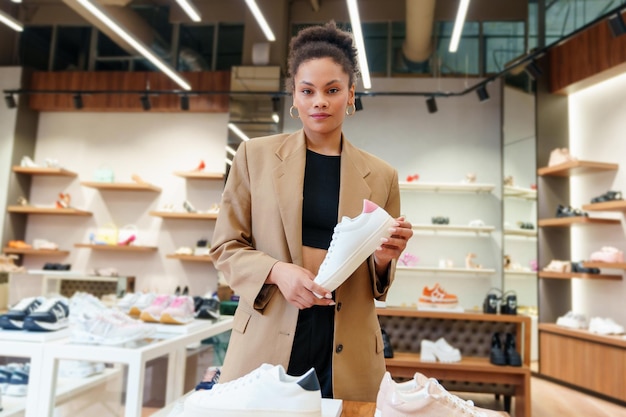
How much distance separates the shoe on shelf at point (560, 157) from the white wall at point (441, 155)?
1.14m

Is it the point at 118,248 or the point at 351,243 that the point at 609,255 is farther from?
the point at 118,248

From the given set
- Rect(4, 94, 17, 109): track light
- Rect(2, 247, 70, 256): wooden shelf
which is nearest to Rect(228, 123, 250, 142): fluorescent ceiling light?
Rect(2, 247, 70, 256): wooden shelf

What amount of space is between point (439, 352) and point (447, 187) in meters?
3.49

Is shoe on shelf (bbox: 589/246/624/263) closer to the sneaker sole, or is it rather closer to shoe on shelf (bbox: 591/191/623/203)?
shoe on shelf (bbox: 591/191/623/203)

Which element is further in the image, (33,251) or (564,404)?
(33,251)

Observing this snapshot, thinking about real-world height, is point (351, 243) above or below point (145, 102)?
below

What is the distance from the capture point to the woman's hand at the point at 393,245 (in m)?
0.98

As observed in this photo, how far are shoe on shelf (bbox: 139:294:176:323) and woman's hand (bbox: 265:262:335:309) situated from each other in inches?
70.4

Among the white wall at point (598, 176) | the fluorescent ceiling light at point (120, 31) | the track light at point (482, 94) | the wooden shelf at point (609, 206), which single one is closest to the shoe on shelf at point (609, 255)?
the white wall at point (598, 176)

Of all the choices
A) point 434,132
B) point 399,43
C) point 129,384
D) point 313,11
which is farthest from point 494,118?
point 129,384

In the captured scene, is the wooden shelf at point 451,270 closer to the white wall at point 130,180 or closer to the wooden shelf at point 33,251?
the white wall at point 130,180

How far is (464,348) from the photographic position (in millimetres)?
4363

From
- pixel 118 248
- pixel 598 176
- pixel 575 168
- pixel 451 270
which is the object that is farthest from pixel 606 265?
pixel 118 248

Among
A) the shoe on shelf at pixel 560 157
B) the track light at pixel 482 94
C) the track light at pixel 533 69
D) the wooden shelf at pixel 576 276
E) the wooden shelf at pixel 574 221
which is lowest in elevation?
the wooden shelf at pixel 576 276
